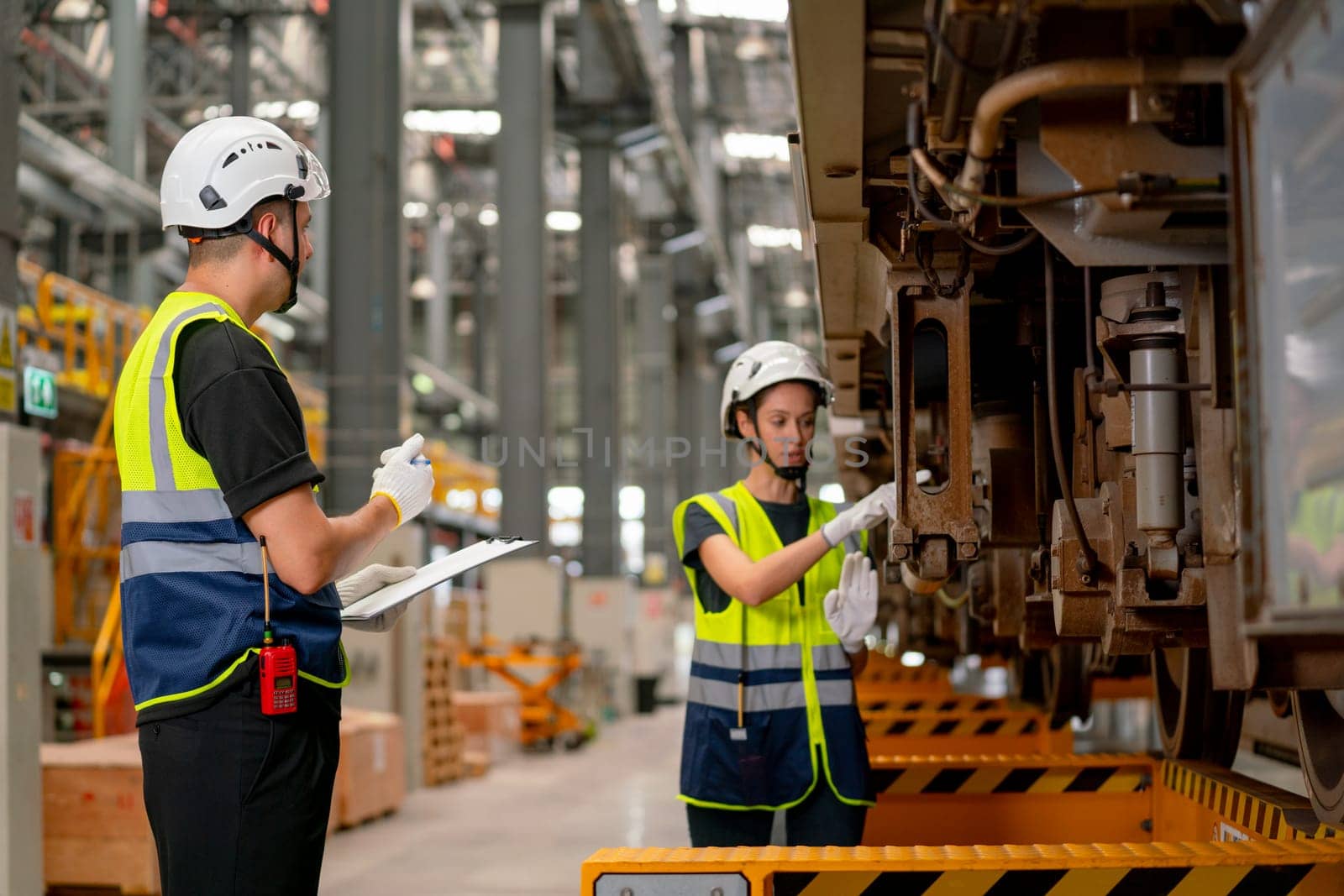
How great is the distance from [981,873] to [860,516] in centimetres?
115

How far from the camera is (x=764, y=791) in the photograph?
346 cm

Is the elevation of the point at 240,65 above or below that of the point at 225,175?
above

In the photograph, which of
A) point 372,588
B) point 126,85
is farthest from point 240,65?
point 372,588

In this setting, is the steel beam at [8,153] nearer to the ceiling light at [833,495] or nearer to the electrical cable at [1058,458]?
the ceiling light at [833,495]

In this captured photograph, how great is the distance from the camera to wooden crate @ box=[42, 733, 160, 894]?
6277 millimetres

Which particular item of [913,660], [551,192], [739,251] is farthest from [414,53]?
[913,660]

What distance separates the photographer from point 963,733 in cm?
686

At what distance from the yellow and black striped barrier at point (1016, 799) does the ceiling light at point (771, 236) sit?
104ft

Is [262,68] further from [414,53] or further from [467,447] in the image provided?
[467,447]

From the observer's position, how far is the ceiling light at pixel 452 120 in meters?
24.3

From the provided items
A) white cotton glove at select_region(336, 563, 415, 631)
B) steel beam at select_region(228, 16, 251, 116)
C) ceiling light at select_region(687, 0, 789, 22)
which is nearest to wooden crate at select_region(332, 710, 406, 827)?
white cotton glove at select_region(336, 563, 415, 631)

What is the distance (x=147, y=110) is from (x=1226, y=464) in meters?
21.5

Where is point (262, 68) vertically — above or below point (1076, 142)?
above

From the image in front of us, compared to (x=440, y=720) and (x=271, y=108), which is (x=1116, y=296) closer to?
(x=440, y=720)
